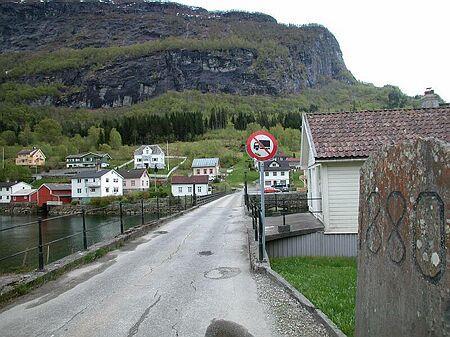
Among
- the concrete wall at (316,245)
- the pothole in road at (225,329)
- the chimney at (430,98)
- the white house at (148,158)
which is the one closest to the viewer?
the pothole in road at (225,329)

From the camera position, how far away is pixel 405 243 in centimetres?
226

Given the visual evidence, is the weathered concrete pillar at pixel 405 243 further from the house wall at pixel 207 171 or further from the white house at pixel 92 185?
the house wall at pixel 207 171

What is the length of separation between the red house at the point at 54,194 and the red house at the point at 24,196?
3.41m

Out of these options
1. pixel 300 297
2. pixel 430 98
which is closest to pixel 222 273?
pixel 300 297

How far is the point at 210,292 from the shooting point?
6.08m

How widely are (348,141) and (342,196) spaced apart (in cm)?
199

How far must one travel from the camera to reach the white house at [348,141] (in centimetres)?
1301

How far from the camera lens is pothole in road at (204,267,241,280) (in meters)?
7.13

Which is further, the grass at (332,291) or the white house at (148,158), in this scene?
the white house at (148,158)

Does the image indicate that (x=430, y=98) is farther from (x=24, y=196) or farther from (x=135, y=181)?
(x=24, y=196)

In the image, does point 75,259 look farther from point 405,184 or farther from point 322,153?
point 322,153

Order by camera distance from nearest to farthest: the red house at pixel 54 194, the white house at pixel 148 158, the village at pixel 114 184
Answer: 1. the village at pixel 114 184
2. the red house at pixel 54 194
3. the white house at pixel 148 158

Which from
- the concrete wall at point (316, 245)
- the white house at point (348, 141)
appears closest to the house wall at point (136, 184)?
the white house at point (348, 141)

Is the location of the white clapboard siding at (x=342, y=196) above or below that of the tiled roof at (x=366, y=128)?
below
